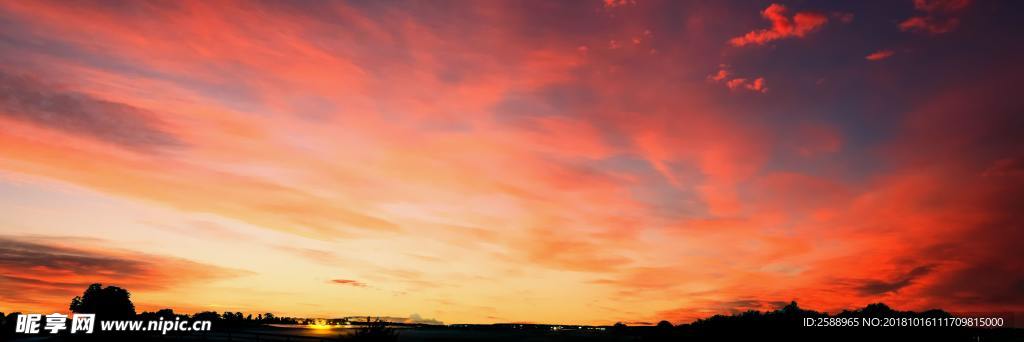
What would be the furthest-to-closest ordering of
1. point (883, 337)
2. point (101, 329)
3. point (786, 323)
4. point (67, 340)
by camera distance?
point (786, 323) → point (883, 337) → point (101, 329) → point (67, 340)

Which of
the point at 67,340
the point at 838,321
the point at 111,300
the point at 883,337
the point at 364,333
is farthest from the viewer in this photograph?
the point at 111,300

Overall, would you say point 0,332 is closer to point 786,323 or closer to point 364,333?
point 364,333

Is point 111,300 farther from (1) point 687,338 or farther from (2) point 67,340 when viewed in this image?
(1) point 687,338

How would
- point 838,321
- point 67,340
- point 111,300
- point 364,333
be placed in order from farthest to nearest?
1. point 111,300
2. point 838,321
3. point 67,340
4. point 364,333

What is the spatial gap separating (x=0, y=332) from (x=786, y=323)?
177 metres

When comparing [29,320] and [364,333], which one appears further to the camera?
[29,320]

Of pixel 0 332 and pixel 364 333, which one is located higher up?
pixel 364 333

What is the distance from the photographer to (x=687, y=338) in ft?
580

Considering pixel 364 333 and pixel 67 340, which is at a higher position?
pixel 364 333

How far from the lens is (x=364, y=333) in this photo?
56.3 metres

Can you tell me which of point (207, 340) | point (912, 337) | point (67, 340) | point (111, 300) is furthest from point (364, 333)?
point (111, 300)

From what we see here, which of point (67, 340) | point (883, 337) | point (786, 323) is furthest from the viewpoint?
point (786, 323)

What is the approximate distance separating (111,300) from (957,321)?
23449 cm

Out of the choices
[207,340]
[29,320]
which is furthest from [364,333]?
[29,320]
